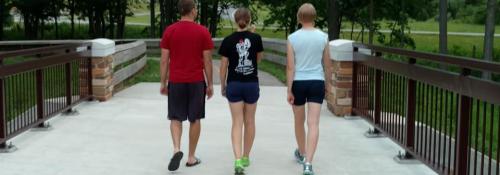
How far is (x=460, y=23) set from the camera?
69125mm

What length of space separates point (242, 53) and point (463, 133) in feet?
6.60

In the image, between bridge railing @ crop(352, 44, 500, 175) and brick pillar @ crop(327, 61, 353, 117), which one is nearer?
bridge railing @ crop(352, 44, 500, 175)

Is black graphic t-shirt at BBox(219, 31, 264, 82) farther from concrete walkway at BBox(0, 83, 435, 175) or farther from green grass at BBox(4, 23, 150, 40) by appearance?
green grass at BBox(4, 23, 150, 40)

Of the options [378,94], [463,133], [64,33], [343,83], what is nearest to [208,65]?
[463,133]

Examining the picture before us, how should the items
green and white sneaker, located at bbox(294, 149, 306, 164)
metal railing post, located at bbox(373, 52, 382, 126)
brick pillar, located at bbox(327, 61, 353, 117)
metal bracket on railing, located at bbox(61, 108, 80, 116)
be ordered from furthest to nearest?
brick pillar, located at bbox(327, 61, 353, 117)
metal bracket on railing, located at bbox(61, 108, 80, 116)
metal railing post, located at bbox(373, 52, 382, 126)
green and white sneaker, located at bbox(294, 149, 306, 164)

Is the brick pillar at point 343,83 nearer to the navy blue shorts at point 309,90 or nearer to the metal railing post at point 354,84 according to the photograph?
the metal railing post at point 354,84

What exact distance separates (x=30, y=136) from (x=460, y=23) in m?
65.2

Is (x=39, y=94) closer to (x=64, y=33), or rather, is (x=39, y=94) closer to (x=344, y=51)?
(x=344, y=51)

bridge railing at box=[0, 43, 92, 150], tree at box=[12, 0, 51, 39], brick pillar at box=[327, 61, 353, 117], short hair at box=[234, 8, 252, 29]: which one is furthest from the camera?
tree at box=[12, 0, 51, 39]

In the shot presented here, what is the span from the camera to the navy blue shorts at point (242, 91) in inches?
252

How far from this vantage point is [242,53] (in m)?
6.33

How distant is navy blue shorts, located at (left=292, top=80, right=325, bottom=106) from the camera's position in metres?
6.43

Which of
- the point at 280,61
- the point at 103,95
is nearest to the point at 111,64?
the point at 103,95

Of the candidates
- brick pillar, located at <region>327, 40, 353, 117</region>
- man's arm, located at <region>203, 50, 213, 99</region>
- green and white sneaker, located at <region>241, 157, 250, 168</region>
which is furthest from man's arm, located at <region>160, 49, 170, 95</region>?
brick pillar, located at <region>327, 40, 353, 117</region>
